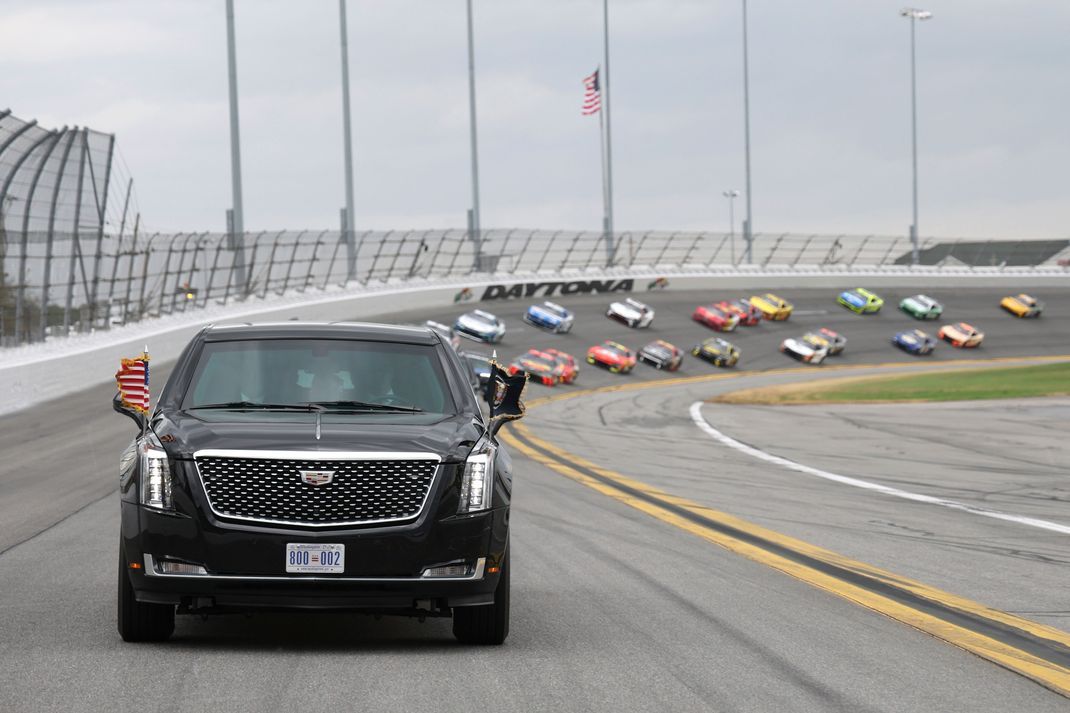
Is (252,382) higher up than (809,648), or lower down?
higher up

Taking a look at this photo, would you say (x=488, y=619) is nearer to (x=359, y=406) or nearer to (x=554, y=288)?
(x=359, y=406)

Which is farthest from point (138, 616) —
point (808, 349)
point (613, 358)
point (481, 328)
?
point (808, 349)

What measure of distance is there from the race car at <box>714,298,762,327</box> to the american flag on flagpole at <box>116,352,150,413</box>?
58.5 m

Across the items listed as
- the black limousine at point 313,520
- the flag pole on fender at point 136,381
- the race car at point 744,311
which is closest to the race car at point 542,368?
the race car at point 744,311

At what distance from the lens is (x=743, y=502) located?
1434 cm

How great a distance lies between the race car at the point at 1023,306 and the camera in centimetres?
7550

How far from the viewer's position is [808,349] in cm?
6100

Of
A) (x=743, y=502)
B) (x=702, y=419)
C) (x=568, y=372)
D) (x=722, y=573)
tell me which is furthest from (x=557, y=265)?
(x=722, y=573)

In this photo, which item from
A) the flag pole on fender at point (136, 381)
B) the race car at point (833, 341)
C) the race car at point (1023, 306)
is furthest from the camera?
the race car at point (1023, 306)

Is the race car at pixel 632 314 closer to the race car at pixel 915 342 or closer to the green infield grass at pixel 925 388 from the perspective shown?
the race car at pixel 915 342

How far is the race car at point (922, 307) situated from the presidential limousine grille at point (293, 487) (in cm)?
6853

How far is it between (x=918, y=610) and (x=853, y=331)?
61.3 metres

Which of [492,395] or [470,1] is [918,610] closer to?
[492,395]

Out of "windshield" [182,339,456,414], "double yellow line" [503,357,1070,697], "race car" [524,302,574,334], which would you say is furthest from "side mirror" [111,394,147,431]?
"race car" [524,302,574,334]
